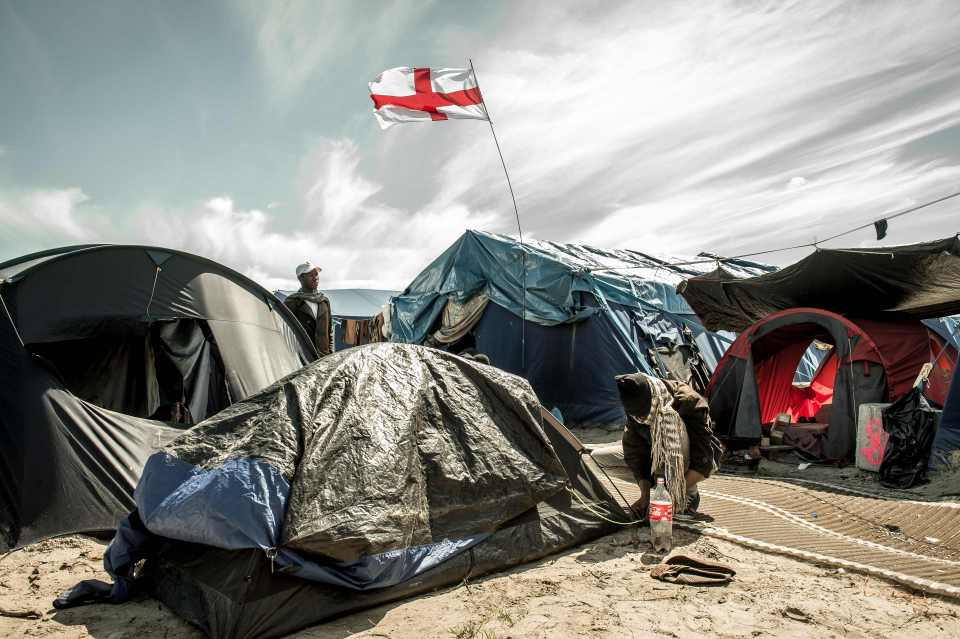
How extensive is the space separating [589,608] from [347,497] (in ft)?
4.48

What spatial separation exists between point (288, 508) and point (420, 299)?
970cm

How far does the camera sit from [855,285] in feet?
25.2

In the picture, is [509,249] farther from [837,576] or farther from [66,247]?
[837,576]

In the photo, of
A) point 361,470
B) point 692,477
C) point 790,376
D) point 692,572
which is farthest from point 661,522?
point 790,376

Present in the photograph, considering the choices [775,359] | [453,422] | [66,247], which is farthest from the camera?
[775,359]

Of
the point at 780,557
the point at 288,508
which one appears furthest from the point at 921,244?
the point at 288,508

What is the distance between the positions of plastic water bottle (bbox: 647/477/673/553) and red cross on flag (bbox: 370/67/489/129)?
6.62 meters

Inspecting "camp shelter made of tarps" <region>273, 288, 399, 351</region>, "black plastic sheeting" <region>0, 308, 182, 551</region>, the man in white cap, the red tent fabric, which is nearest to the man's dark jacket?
the man in white cap

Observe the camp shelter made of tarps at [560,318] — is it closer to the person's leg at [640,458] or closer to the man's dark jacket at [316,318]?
the man's dark jacket at [316,318]

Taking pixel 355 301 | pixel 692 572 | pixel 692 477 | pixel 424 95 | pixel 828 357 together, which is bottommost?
pixel 692 572

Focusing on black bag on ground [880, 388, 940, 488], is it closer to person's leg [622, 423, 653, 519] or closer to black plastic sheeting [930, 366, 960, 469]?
black plastic sheeting [930, 366, 960, 469]

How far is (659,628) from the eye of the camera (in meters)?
2.80

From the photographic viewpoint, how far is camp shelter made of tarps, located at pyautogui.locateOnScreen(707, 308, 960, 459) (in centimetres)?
698

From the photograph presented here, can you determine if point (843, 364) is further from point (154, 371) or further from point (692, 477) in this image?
point (154, 371)
